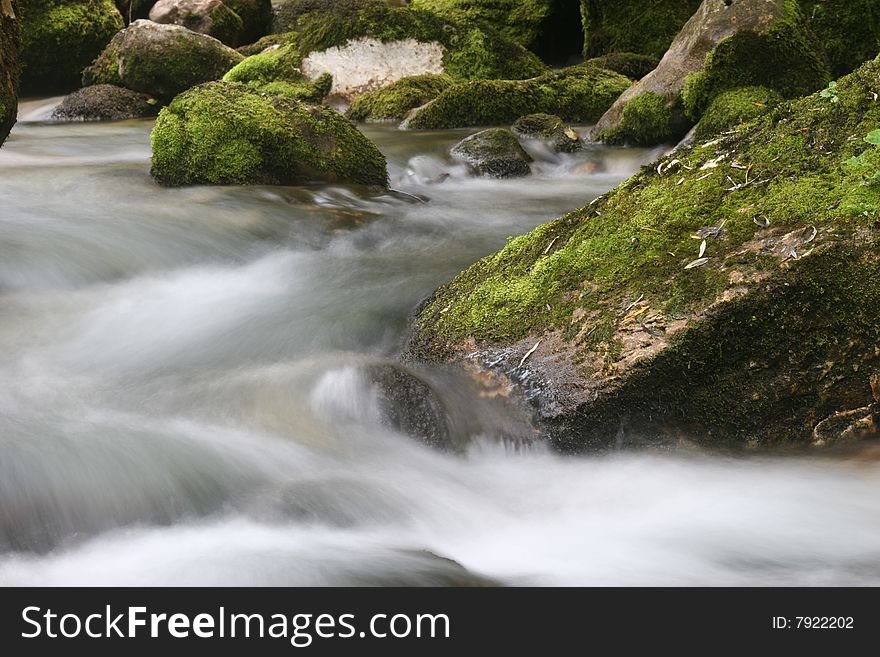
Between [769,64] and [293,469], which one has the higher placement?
[769,64]

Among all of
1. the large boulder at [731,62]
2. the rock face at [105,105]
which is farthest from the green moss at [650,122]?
the rock face at [105,105]

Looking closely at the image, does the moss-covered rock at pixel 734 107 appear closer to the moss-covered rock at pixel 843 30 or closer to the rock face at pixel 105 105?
the moss-covered rock at pixel 843 30

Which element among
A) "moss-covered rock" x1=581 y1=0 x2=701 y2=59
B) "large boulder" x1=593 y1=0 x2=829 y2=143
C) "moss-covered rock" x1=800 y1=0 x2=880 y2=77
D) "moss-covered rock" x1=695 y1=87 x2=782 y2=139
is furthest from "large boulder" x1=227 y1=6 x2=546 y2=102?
"moss-covered rock" x1=695 y1=87 x2=782 y2=139

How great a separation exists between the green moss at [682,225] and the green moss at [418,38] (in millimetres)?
9619

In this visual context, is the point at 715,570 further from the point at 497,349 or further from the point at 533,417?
the point at 497,349

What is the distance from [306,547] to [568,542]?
89cm

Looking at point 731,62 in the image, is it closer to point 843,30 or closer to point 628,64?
point 843,30

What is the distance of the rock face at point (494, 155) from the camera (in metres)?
8.80

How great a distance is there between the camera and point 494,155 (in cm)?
890

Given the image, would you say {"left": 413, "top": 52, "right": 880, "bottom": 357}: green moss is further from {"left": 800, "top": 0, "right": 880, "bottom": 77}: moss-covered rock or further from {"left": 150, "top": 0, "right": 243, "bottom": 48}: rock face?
{"left": 150, "top": 0, "right": 243, "bottom": 48}: rock face

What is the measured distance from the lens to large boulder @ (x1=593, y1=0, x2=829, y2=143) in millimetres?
8516

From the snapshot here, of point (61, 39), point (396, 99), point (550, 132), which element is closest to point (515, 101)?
point (396, 99)

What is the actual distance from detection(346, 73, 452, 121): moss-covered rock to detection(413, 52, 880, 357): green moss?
809 centimetres

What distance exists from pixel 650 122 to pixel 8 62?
612 cm
